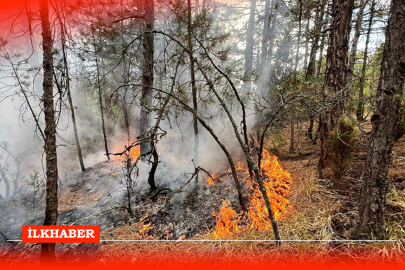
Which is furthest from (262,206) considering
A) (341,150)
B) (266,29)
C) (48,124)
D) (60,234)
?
(266,29)

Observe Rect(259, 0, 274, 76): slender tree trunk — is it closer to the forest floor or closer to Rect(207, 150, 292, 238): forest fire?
the forest floor

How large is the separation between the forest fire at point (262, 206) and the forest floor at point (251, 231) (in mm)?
184

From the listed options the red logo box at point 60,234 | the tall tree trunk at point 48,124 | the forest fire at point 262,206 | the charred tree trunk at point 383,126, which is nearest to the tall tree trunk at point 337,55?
the forest fire at point 262,206

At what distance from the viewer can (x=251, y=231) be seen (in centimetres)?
376

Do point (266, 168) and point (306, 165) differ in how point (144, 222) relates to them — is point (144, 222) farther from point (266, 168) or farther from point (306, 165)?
point (306, 165)

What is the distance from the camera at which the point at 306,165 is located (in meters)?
5.89

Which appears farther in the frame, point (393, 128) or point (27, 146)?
point (27, 146)

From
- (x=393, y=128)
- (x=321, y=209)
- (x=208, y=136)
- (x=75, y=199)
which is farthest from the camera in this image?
(x=208, y=136)

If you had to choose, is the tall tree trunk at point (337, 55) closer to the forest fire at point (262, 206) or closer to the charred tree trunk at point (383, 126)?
the forest fire at point (262, 206)

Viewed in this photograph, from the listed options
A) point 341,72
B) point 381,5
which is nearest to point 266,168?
point 341,72

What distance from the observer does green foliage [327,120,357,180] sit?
170 inches

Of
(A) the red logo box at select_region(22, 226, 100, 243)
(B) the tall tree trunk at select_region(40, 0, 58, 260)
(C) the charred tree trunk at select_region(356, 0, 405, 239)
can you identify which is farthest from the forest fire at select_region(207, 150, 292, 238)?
(B) the tall tree trunk at select_region(40, 0, 58, 260)

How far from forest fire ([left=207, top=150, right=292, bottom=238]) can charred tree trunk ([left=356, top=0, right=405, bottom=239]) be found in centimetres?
160

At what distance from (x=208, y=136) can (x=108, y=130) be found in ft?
28.2
